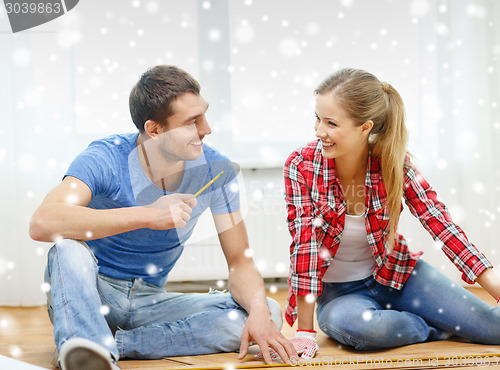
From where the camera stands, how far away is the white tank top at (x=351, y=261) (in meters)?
1.22

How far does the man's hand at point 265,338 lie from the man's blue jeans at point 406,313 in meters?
0.19

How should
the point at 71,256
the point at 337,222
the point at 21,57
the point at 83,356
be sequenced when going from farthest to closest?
the point at 21,57 → the point at 337,222 → the point at 71,256 → the point at 83,356

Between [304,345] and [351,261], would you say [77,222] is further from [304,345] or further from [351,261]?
[351,261]

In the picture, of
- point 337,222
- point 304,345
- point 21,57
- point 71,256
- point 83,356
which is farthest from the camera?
point 21,57

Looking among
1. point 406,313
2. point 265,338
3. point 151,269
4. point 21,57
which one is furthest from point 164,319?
point 21,57

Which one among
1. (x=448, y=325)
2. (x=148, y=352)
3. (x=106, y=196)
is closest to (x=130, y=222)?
(x=106, y=196)

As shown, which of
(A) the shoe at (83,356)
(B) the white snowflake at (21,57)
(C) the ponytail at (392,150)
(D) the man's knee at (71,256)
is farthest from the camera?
(B) the white snowflake at (21,57)

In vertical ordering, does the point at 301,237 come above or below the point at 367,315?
above

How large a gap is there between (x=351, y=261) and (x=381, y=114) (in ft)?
1.11

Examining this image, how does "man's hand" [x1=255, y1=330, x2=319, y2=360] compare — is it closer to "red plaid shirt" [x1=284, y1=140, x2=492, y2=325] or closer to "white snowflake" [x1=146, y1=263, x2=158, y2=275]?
"red plaid shirt" [x1=284, y1=140, x2=492, y2=325]

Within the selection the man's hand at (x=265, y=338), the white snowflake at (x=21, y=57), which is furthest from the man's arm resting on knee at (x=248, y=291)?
the white snowflake at (x=21, y=57)

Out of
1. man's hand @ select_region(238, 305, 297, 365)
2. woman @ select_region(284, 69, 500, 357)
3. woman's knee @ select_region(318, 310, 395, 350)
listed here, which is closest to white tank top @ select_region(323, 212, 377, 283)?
woman @ select_region(284, 69, 500, 357)

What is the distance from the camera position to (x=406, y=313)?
1198 millimetres

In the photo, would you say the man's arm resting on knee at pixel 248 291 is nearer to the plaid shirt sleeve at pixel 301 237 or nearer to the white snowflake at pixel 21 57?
the plaid shirt sleeve at pixel 301 237
